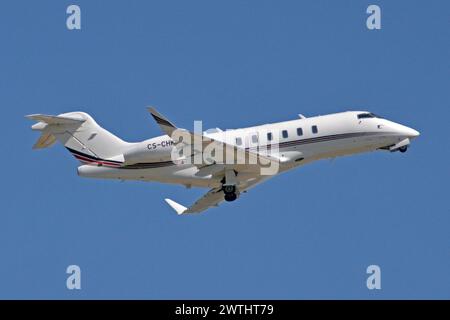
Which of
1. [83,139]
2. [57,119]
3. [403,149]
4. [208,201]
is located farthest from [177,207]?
[403,149]

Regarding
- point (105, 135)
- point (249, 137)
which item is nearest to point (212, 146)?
point (249, 137)

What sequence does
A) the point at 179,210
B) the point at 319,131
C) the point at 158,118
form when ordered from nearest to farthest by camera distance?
1. the point at 158,118
2. the point at 319,131
3. the point at 179,210

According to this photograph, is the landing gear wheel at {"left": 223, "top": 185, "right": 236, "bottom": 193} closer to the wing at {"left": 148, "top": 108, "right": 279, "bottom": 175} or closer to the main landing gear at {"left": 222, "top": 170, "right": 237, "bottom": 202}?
the main landing gear at {"left": 222, "top": 170, "right": 237, "bottom": 202}

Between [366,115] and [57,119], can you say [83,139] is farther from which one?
[366,115]

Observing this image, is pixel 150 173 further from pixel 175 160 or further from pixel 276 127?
pixel 276 127

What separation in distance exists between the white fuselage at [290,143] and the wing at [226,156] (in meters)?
0.59

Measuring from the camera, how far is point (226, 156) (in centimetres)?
2939

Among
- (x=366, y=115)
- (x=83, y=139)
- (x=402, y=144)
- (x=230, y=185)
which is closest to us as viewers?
(x=230, y=185)

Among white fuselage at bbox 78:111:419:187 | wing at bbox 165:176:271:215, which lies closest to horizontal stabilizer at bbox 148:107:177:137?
white fuselage at bbox 78:111:419:187

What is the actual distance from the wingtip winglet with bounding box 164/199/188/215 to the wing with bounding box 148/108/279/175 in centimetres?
397

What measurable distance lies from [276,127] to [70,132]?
6.88 m

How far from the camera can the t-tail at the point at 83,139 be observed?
31.3m

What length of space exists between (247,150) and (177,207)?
503 centimetres

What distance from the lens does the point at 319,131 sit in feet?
99.5
